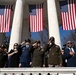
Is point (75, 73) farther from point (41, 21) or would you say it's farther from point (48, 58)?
point (41, 21)

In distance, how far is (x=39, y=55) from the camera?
21547mm

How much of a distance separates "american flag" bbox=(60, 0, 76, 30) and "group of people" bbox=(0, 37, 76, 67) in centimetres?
1764

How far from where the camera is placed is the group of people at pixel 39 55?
813 inches

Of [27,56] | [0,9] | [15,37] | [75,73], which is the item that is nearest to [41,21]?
[15,37]

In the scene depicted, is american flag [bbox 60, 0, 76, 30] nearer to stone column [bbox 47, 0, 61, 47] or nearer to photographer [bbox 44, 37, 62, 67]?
stone column [bbox 47, 0, 61, 47]

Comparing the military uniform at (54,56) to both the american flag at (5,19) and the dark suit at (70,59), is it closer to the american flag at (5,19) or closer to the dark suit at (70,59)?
the dark suit at (70,59)

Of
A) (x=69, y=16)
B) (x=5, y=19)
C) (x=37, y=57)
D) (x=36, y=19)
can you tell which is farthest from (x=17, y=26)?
(x=37, y=57)

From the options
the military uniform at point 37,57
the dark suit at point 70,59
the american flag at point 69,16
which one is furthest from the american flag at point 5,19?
the dark suit at point 70,59

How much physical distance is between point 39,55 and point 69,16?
20.7 m

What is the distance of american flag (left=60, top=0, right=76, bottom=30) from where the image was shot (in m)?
40.1

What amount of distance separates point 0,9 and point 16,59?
25.2 metres

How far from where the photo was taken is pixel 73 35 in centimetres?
7925

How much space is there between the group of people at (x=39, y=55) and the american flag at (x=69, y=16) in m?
17.6

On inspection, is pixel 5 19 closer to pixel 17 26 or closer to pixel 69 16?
pixel 17 26
